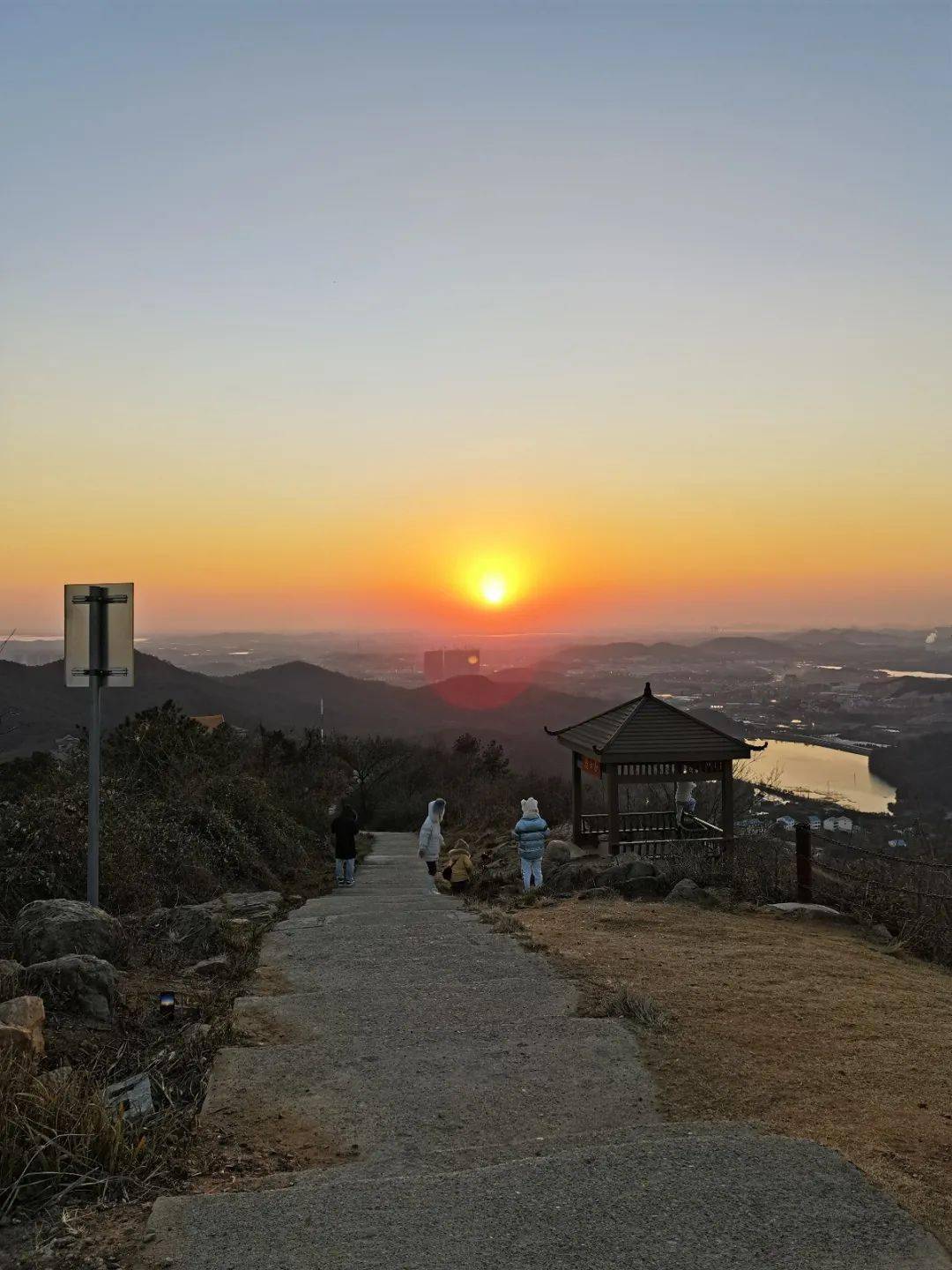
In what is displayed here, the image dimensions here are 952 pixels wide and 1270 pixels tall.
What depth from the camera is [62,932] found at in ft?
22.6

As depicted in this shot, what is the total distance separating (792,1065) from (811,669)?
64709 millimetres

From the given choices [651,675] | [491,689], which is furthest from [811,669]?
[491,689]

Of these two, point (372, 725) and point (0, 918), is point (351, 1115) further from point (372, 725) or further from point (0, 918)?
point (372, 725)

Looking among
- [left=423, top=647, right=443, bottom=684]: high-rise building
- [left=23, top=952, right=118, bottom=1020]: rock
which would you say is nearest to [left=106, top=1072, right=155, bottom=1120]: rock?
[left=23, top=952, right=118, bottom=1020]: rock

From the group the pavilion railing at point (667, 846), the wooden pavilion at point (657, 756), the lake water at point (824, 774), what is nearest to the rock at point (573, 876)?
the pavilion railing at point (667, 846)

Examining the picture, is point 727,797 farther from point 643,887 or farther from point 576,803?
point 643,887

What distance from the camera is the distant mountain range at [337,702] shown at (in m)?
45.6

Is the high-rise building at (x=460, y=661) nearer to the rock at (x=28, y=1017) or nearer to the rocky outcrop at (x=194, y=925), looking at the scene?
the rocky outcrop at (x=194, y=925)

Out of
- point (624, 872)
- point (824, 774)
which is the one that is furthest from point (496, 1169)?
point (824, 774)

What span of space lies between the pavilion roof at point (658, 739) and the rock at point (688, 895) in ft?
15.8

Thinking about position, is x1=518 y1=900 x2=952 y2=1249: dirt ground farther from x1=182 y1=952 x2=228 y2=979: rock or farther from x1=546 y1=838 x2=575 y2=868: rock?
x1=546 y1=838 x2=575 y2=868: rock

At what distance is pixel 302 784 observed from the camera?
2512 centimetres

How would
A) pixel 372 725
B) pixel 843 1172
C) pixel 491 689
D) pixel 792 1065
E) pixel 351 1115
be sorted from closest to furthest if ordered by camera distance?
pixel 843 1172 → pixel 351 1115 → pixel 792 1065 → pixel 372 725 → pixel 491 689

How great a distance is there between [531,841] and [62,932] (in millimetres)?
7133
